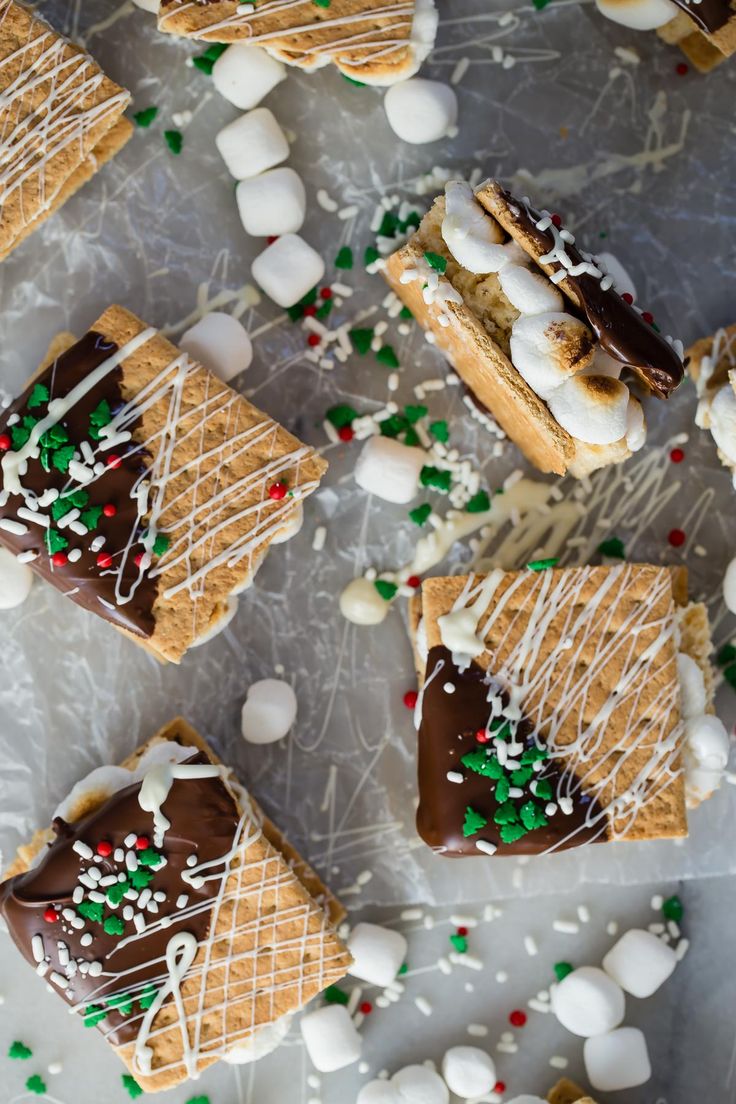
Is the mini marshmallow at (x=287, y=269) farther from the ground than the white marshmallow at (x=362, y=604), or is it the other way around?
the mini marshmallow at (x=287, y=269)

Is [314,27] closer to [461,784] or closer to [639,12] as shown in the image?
[639,12]

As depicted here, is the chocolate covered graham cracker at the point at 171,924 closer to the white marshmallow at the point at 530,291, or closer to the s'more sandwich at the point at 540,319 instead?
the s'more sandwich at the point at 540,319

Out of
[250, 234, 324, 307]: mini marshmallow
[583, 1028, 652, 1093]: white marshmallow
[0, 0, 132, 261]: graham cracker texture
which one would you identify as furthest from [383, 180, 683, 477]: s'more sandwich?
[583, 1028, 652, 1093]: white marshmallow

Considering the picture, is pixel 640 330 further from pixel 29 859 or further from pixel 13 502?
pixel 29 859

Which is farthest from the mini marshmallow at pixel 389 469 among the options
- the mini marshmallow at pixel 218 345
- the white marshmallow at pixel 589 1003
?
Result: the white marshmallow at pixel 589 1003

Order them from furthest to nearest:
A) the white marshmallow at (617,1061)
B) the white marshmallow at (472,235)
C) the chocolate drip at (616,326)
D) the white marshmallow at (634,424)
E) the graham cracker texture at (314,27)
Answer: the white marshmallow at (617,1061), the graham cracker texture at (314,27), the white marshmallow at (634,424), the white marshmallow at (472,235), the chocolate drip at (616,326)

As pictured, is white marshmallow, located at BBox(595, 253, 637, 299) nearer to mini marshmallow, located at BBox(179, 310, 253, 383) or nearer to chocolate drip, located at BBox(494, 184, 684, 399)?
chocolate drip, located at BBox(494, 184, 684, 399)
